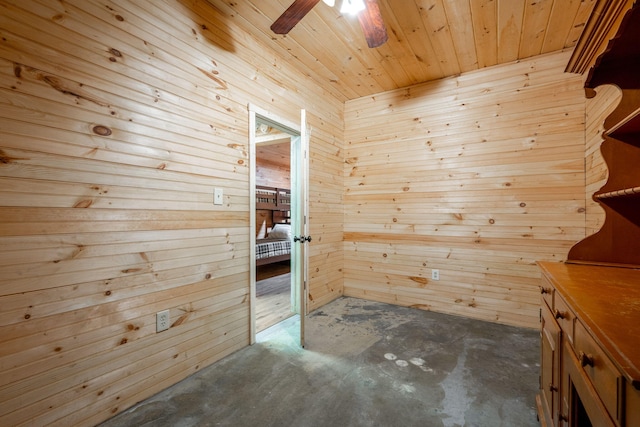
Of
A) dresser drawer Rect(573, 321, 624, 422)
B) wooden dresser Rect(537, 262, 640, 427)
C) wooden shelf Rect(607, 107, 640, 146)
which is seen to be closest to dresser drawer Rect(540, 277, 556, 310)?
wooden dresser Rect(537, 262, 640, 427)

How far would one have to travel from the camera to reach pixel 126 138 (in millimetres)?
1572

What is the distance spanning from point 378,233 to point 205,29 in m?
2.71

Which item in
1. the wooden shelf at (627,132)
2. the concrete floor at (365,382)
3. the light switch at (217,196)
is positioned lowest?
the concrete floor at (365,382)

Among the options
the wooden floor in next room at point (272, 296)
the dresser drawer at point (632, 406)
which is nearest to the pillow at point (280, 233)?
the wooden floor in next room at point (272, 296)

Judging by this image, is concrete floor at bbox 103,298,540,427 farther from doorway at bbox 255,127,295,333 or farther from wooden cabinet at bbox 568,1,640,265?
wooden cabinet at bbox 568,1,640,265

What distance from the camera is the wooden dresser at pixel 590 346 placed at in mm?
555

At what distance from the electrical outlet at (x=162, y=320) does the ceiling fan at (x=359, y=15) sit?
2.01 metres

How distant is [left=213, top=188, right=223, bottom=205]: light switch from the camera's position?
2055 millimetres

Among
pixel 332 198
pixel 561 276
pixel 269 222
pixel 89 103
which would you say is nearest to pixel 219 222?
pixel 89 103

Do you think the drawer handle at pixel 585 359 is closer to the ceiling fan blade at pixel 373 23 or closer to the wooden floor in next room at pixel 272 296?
the ceiling fan blade at pixel 373 23

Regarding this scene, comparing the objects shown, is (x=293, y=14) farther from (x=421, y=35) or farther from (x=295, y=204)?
(x=295, y=204)

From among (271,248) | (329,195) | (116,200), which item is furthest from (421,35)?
(271,248)

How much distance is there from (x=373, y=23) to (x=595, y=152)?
6.86 ft

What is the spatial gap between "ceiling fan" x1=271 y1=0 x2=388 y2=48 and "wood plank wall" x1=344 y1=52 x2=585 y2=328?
5.31ft
